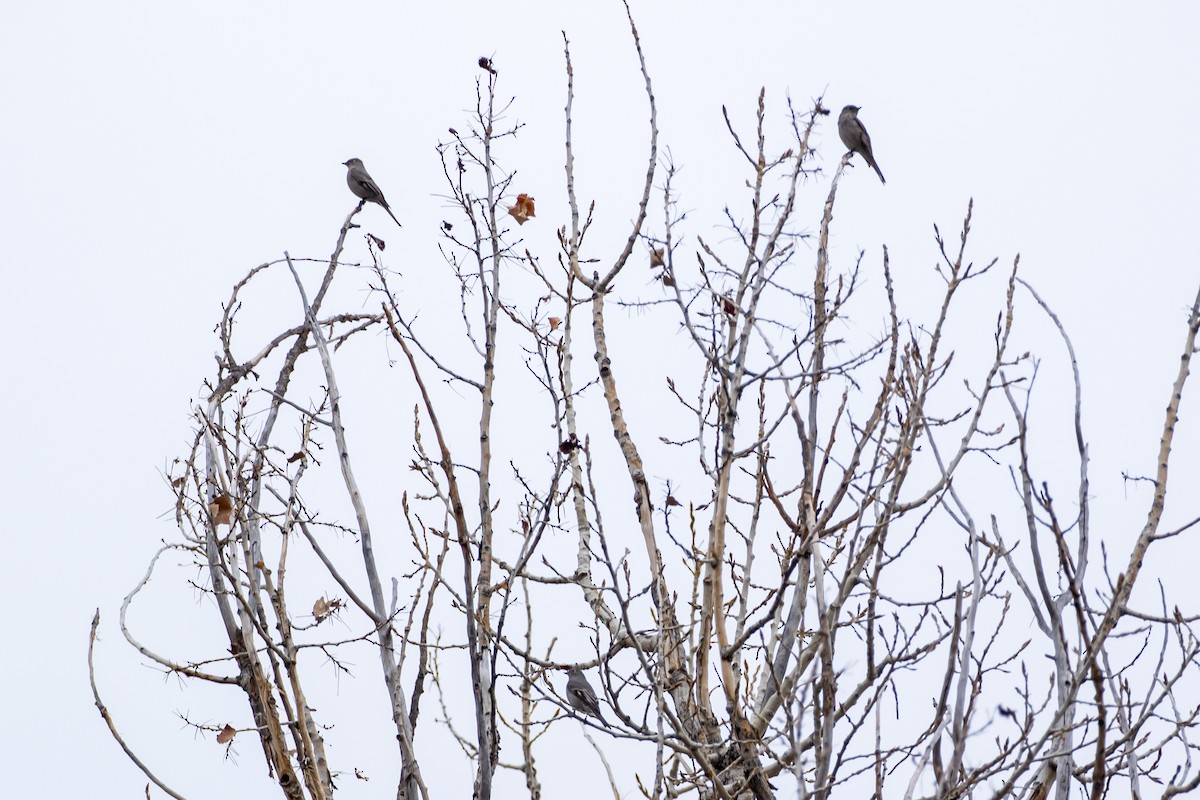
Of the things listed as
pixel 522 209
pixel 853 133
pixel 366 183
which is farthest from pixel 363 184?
pixel 522 209

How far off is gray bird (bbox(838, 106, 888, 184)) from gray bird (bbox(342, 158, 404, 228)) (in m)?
4.23

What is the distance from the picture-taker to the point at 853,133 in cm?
1088

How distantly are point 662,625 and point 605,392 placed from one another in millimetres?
1447

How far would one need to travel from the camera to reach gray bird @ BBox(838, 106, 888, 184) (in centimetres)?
1088

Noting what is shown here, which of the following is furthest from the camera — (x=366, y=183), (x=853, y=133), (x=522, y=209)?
(x=366, y=183)

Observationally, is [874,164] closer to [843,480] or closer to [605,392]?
[605,392]

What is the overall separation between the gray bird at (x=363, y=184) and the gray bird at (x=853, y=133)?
13.9ft

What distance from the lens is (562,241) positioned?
5.48 metres

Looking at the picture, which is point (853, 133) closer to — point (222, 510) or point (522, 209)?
point (522, 209)

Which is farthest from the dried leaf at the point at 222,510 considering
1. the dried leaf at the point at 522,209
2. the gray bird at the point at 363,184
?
the gray bird at the point at 363,184

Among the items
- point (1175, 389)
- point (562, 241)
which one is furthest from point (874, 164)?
point (1175, 389)

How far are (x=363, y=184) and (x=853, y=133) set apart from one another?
4.50m

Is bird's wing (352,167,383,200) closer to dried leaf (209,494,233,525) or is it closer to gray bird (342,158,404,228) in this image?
gray bird (342,158,404,228)

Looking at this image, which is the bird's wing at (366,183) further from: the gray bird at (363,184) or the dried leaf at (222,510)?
the dried leaf at (222,510)
